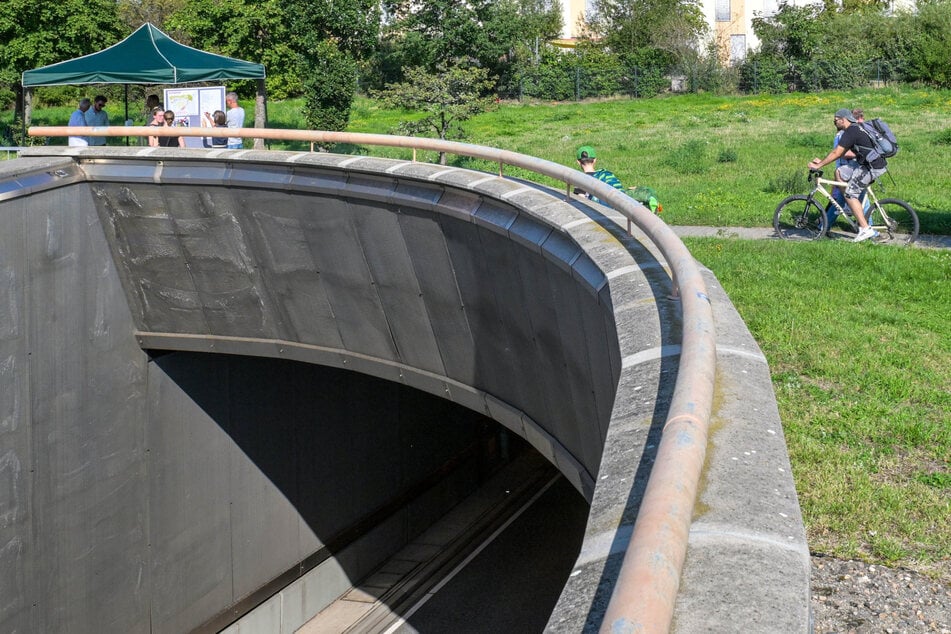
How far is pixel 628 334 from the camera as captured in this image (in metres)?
5.13

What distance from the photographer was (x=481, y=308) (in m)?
11.0

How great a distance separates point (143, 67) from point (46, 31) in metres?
18.8

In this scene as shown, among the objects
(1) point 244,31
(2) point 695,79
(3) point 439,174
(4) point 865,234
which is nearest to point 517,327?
(3) point 439,174

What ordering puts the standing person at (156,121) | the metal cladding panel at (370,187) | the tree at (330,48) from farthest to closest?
the tree at (330,48)
the standing person at (156,121)
the metal cladding panel at (370,187)

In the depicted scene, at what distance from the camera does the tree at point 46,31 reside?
34.8 metres

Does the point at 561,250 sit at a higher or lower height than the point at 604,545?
higher

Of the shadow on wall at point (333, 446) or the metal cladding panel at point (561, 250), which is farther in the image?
the shadow on wall at point (333, 446)

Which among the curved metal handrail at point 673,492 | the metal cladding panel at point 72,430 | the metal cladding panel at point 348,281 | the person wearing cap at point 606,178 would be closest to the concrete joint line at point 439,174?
the person wearing cap at point 606,178

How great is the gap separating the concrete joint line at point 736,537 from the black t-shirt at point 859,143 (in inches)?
468

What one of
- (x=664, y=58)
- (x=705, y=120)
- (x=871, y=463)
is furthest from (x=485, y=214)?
(x=664, y=58)

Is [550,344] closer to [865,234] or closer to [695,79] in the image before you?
[865,234]

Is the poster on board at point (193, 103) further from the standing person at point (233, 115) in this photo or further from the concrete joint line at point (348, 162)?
the concrete joint line at point (348, 162)

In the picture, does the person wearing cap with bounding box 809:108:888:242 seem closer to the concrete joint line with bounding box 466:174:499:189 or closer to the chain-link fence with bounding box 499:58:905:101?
the concrete joint line with bounding box 466:174:499:189

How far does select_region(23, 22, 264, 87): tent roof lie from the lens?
19547 millimetres
